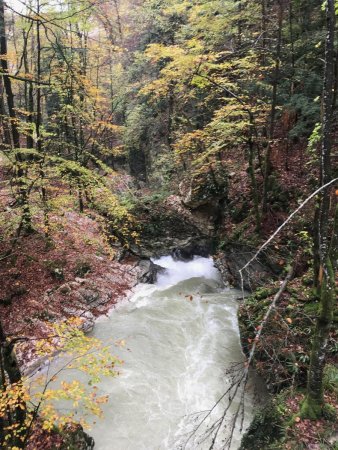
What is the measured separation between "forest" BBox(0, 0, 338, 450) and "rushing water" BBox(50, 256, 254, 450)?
6.8 inches

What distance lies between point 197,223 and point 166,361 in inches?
312

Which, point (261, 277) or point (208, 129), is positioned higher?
point (208, 129)

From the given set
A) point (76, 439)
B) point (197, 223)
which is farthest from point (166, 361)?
point (197, 223)

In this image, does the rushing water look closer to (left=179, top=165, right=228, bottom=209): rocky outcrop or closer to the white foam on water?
the white foam on water

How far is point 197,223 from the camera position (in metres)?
16.0

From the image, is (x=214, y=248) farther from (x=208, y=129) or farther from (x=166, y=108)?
(x=166, y=108)

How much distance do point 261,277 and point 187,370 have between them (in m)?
4.28

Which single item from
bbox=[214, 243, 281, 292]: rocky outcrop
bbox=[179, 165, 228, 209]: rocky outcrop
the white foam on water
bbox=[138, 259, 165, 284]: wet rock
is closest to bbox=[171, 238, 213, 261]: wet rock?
the white foam on water

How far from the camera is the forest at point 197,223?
5.37 metres

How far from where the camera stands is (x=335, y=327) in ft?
23.3

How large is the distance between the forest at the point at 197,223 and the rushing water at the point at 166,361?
0.17 metres

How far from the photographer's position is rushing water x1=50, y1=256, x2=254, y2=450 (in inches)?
277

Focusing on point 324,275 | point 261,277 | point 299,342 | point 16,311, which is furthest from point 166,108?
point 324,275

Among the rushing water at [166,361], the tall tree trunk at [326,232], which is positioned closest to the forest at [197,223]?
the tall tree trunk at [326,232]
